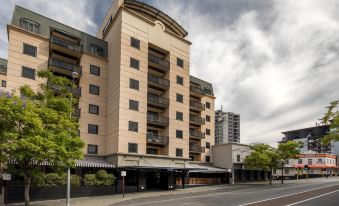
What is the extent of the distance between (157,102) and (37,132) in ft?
83.1

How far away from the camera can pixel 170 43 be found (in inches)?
1946

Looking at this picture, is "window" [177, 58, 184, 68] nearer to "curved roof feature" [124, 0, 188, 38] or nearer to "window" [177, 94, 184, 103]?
"window" [177, 94, 184, 103]

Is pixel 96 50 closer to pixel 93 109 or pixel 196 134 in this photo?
pixel 93 109

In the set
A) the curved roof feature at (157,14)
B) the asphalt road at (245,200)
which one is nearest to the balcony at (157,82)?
the curved roof feature at (157,14)

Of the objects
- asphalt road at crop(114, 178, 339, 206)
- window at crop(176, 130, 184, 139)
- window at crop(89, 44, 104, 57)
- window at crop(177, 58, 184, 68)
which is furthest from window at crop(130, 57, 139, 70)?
asphalt road at crop(114, 178, 339, 206)

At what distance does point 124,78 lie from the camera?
41531 mm

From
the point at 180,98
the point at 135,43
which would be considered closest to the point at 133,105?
the point at 135,43

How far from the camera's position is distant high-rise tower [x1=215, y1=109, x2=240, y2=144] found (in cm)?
18912

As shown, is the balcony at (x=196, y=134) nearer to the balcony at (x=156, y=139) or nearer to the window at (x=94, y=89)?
the balcony at (x=156, y=139)

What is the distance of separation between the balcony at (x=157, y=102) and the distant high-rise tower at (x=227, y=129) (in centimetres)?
14333

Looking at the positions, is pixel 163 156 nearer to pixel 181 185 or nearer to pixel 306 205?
pixel 181 185

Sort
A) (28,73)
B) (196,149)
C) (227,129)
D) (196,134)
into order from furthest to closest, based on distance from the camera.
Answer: (227,129)
(196,134)
(196,149)
(28,73)

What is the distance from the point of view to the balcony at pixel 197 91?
6006 cm

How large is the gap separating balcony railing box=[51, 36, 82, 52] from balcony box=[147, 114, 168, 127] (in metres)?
14.1
